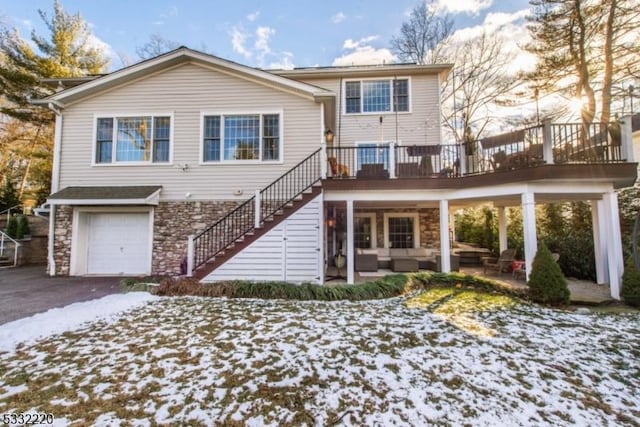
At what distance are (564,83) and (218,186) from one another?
1532 cm

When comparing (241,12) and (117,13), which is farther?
(241,12)

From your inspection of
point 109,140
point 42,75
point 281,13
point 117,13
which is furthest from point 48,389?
point 42,75

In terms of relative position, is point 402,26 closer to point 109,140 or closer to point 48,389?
point 109,140

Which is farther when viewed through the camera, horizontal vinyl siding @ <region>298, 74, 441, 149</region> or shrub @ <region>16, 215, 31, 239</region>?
shrub @ <region>16, 215, 31, 239</region>

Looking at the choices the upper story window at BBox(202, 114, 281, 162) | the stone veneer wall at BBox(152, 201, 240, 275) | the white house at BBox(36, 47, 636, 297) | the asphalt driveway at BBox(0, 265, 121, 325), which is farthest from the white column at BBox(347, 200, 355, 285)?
the asphalt driveway at BBox(0, 265, 121, 325)

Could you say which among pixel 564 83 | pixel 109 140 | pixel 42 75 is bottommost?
pixel 109 140

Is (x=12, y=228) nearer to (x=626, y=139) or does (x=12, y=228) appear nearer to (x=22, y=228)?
(x=22, y=228)

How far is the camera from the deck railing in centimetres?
667

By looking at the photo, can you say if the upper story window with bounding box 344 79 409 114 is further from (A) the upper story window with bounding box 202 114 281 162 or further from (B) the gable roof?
(A) the upper story window with bounding box 202 114 281 162

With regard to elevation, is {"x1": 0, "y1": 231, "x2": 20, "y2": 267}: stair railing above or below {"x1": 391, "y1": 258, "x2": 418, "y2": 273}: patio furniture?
above

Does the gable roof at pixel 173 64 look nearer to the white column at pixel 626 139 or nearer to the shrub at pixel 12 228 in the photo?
the shrub at pixel 12 228

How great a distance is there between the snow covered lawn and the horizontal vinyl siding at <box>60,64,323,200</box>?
4.72 meters

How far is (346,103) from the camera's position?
37.4 ft

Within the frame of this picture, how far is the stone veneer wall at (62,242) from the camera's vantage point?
8.95 m
